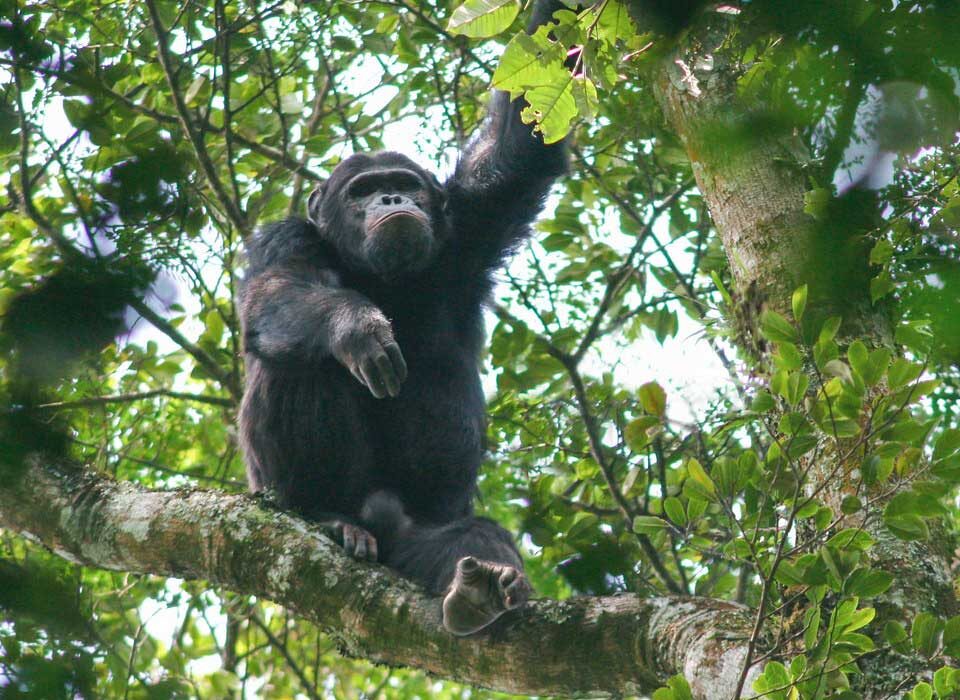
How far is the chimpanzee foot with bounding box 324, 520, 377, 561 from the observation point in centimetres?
442

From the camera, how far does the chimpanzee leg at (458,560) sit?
360 centimetres

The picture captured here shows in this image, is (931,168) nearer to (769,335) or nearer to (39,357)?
(769,335)

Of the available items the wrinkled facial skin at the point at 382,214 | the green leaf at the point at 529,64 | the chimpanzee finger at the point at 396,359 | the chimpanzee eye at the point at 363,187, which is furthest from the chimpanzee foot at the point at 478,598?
the chimpanzee eye at the point at 363,187

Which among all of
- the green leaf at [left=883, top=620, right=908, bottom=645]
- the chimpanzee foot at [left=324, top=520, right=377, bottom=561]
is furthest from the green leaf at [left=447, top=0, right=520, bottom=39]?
the chimpanzee foot at [left=324, top=520, right=377, bottom=561]

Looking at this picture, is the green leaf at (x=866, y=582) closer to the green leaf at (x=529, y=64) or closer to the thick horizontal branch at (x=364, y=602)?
the thick horizontal branch at (x=364, y=602)

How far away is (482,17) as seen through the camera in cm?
310

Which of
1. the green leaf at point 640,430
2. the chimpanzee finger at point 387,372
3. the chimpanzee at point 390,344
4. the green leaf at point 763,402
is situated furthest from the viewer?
A: the chimpanzee at point 390,344

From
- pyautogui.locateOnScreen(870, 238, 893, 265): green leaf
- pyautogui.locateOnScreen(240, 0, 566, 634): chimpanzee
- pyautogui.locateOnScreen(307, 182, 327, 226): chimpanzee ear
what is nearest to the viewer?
pyautogui.locateOnScreen(870, 238, 893, 265): green leaf

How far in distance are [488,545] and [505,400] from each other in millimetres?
2008

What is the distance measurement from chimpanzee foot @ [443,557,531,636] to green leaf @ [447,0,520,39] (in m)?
1.88

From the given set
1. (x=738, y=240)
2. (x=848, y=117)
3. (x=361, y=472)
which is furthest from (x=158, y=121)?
(x=848, y=117)

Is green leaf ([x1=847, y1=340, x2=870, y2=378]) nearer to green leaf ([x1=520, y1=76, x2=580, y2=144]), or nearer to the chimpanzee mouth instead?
green leaf ([x1=520, y1=76, x2=580, y2=144])

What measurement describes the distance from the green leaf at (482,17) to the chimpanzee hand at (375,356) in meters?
1.78

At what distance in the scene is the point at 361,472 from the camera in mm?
5371
